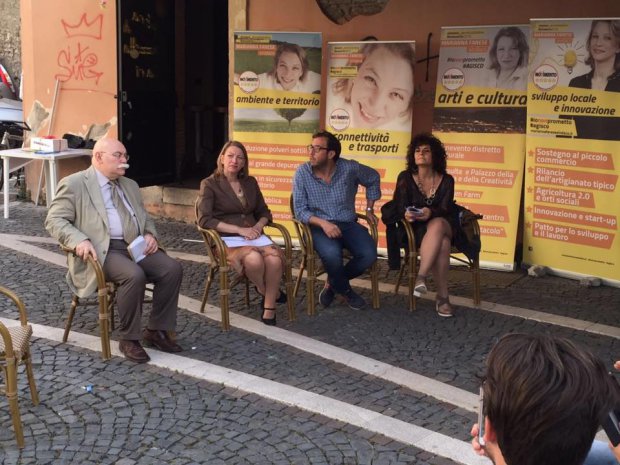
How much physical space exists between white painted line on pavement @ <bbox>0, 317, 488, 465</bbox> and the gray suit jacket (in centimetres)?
48

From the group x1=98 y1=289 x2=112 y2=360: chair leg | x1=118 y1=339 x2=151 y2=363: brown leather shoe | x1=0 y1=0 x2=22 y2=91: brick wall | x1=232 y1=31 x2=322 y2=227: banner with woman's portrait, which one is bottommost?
x1=118 y1=339 x2=151 y2=363: brown leather shoe

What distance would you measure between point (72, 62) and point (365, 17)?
3.70 metres

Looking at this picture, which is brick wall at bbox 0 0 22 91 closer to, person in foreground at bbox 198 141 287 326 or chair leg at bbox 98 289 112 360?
person in foreground at bbox 198 141 287 326

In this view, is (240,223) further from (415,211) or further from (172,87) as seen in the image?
(172,87)

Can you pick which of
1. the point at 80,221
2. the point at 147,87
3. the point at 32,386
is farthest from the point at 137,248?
the point at 147,87

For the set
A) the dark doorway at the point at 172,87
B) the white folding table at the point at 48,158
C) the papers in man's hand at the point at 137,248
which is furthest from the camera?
the white folding table at the point at 48,158

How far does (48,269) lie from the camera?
21.1ft

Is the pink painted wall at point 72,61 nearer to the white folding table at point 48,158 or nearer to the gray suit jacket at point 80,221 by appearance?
the white folding table at point 48,158

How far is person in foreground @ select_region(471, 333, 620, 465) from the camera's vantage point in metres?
1.37

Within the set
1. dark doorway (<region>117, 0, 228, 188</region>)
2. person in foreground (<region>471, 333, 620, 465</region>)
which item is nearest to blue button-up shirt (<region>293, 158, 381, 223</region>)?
dark doorway (<region>117, 0, 228, 188</region>)

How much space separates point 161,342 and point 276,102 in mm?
3333

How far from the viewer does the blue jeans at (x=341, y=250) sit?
5406 mm

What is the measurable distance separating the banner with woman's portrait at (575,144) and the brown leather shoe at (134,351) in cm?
364

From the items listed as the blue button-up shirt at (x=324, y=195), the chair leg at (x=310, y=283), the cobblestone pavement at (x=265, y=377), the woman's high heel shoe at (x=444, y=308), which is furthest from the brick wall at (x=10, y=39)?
the woman's high heel shoe at (x=444, y=308)
